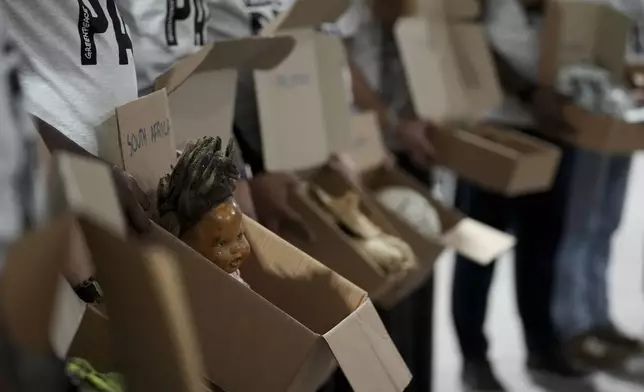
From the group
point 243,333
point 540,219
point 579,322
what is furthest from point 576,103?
point 243,333

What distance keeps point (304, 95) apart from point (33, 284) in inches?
38.6

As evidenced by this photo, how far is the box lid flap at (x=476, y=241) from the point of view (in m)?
1.63

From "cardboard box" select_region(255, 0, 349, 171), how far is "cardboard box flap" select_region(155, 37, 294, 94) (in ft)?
0.13

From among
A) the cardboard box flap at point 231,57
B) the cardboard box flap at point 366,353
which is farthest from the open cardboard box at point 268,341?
the cardboard box flap at point 231,57

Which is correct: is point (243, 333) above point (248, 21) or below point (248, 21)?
below

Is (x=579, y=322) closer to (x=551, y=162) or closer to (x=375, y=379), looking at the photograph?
(x=551, y=162)

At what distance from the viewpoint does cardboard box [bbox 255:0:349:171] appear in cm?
132

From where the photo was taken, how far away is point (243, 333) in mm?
729

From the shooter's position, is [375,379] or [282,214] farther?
[282,214]

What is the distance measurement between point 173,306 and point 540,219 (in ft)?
5.73

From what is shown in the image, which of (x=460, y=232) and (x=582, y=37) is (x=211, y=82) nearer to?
(x=460, y=232)

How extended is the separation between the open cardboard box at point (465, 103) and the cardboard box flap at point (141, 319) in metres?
1.26

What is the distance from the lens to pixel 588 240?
2289 mm

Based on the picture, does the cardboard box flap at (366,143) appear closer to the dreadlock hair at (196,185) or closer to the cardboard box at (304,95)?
the cardboard box at (304,95)
